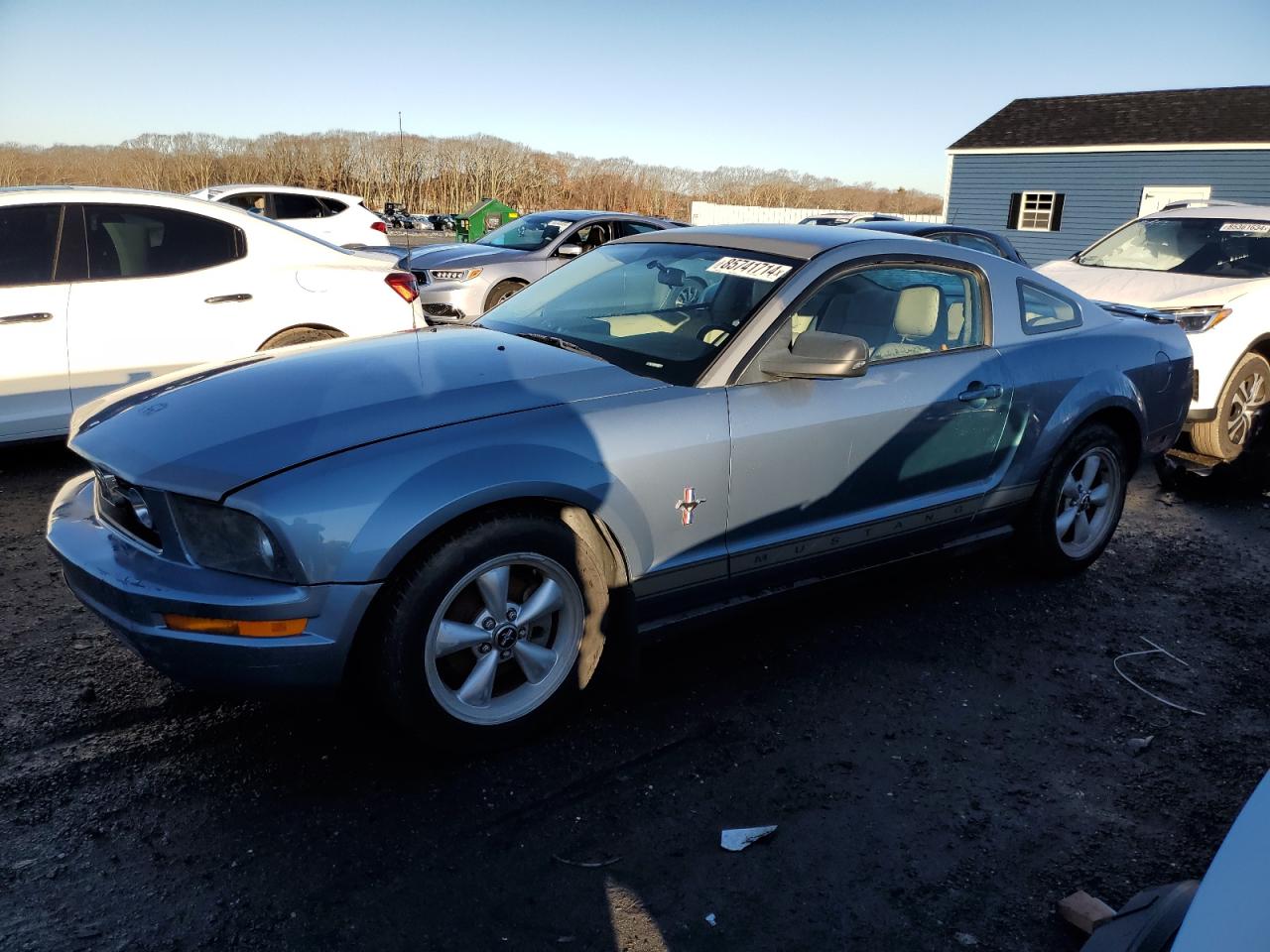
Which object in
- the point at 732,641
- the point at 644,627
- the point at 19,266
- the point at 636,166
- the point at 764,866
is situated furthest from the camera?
the point at 636,166

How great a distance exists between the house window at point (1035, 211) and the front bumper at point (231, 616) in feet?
95.6

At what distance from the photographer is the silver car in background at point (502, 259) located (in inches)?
410

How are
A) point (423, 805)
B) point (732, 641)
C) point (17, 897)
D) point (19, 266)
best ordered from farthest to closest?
1. point (19, 266)
2. point (732, 641)
3. point (423, 805)
4. point (17, 897)

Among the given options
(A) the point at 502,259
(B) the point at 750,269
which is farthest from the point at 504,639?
(A) the point at 502,259

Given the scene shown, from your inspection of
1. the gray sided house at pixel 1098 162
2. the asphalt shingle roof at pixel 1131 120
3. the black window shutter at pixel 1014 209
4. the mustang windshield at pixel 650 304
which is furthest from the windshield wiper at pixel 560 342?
the black window shutter at pixel 1014 209

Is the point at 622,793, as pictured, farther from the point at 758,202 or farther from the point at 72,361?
the point at 758,202

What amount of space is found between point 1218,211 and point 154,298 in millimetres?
8439

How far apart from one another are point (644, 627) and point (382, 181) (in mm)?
66003

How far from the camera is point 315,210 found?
16094 mm

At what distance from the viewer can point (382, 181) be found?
63.4 m

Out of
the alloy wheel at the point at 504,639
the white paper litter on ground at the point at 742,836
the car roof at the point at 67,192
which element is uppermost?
the car roof at the point at 67,192

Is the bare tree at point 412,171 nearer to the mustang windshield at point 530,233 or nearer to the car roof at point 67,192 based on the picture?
the mustang windshield at point 530,233

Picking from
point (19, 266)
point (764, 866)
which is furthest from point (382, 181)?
point (764, 866)

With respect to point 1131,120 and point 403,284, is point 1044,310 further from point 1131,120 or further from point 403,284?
point 1131,120
